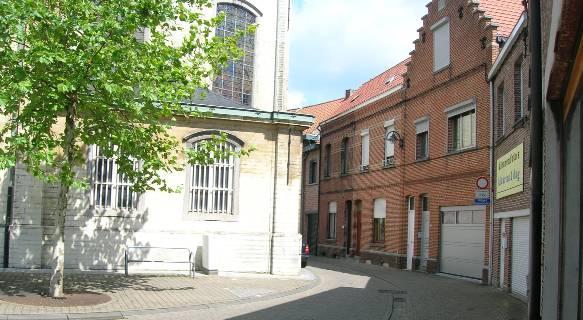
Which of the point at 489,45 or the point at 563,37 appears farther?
the point at 489,45

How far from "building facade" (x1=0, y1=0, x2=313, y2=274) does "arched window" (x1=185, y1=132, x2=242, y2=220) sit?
29 millimetres

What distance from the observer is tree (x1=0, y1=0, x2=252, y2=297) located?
417 inches

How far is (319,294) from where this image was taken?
15.0m

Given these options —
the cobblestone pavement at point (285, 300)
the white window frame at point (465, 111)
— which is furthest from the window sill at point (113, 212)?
the white window frame at point (465, 111)

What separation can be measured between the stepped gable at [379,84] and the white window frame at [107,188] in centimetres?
1323

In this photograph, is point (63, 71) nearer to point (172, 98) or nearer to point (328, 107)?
point (172, 98)

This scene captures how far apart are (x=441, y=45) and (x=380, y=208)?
7.72 m

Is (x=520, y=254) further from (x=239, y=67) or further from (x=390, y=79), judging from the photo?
(x=390, y=79)

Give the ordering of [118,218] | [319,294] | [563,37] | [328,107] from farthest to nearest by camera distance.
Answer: [328,107], [118,218], [319,294], [563,37]

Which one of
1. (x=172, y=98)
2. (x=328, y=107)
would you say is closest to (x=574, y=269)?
(x=172, y=98)

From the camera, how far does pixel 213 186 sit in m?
18.2

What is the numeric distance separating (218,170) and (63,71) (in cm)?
767

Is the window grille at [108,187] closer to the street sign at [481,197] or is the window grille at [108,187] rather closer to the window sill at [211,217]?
the window sill at [211,217]

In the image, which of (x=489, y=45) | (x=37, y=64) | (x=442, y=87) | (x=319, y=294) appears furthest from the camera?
(x=442, y=87)
